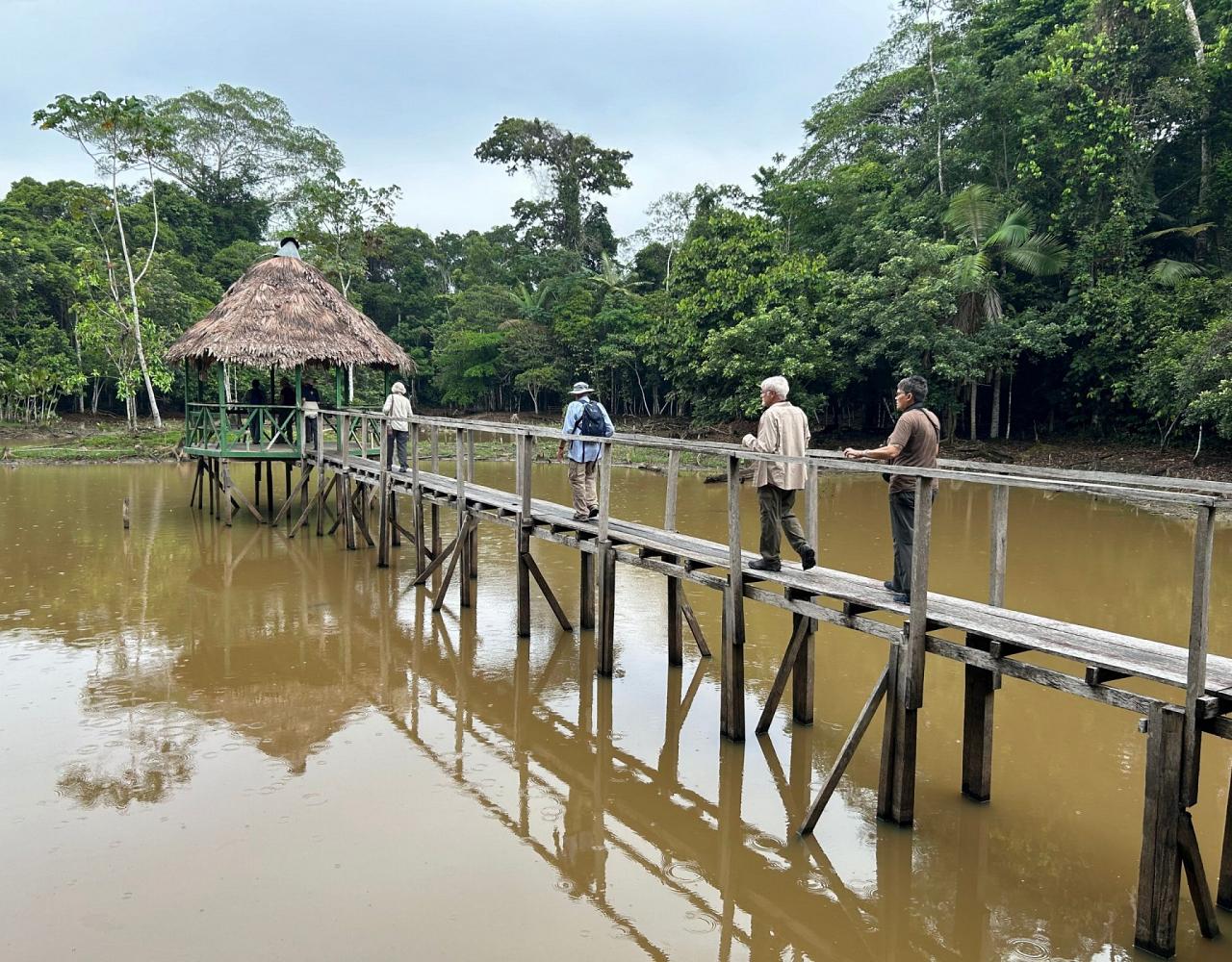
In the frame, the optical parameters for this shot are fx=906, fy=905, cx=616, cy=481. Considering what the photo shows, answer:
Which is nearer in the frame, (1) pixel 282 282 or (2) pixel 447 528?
(2) pixel 447 528

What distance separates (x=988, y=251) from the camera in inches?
1005

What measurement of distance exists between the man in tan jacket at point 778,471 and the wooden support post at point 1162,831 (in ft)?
9.35

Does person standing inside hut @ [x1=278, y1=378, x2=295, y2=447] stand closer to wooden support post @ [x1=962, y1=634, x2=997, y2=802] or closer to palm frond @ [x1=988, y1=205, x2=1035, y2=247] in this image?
wooden support post @ [x1=962, y1=634, x2=997, y2=802]

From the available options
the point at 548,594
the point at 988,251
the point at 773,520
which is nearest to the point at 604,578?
the point at 548,594

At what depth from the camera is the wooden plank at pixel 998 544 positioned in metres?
6.01

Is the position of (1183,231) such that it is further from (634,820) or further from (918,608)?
(634,820)

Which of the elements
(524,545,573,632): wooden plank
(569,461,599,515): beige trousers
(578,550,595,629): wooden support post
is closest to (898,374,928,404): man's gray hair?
(569,461,599,515): beige trousers

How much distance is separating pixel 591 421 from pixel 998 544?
4215 millimetres

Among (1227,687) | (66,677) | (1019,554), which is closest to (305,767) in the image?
(66,677)

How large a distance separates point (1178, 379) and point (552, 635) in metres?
16.2

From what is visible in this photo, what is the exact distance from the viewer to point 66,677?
8.26m

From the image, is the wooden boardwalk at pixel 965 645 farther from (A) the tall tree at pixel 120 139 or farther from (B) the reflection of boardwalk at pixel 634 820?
(A) the tall tree at pixel 120 139

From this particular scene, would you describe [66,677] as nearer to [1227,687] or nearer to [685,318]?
[1227,687]

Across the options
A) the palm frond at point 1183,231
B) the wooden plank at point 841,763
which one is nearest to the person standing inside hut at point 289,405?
the wooden plank at point 841,763
